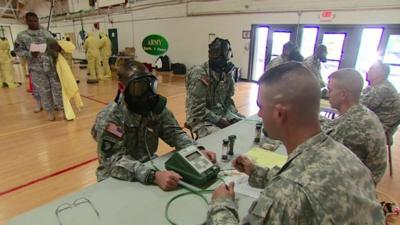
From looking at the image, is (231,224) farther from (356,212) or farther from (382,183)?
(382,183)

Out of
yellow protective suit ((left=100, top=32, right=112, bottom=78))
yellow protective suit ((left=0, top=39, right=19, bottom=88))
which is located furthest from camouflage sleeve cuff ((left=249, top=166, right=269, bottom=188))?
yellow protective suit ((left=100, top=32, right=112, bottom=78))

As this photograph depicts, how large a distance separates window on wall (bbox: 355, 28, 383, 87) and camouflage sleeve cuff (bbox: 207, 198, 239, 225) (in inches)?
246

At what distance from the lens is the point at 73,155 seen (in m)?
3.27

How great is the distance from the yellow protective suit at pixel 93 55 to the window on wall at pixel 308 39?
20.0 ft

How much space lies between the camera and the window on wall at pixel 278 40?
7176 mm

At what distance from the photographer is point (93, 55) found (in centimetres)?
809

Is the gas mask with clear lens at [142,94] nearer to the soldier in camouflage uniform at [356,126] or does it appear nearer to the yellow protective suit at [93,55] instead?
the soldier in camouflage uniform at [356,126]

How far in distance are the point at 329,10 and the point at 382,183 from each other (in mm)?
4946

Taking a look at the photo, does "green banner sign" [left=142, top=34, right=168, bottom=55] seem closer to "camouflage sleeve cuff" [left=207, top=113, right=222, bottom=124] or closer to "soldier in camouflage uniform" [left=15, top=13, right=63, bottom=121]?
"soldier in camouflage uniform" [left=15, top=13, right=63, bottom=121]

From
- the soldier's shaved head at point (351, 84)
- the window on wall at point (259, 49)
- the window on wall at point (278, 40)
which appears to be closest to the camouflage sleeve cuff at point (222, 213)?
the soldier's shaved head at point (351, 84)

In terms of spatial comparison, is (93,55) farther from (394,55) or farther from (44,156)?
(394,55)

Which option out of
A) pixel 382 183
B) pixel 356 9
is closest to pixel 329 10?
pixel 356 9

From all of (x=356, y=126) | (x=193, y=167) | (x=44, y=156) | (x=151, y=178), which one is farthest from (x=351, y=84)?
(x=44, y=156)

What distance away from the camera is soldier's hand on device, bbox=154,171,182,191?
1266 millimetres
